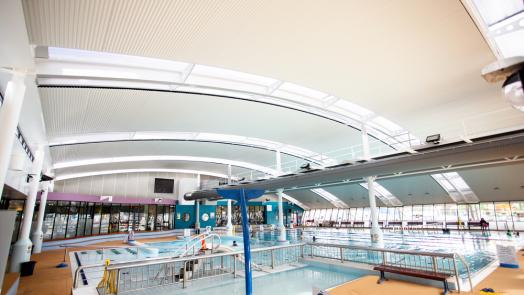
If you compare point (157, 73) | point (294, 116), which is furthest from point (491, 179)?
point (157, 73)

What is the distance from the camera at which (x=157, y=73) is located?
1001 centimetres

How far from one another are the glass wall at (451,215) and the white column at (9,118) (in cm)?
3088

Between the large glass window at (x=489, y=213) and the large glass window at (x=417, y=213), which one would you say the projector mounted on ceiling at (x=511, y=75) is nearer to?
the large glass window at (x=489, y=213)

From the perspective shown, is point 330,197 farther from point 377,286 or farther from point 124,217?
point 377,286

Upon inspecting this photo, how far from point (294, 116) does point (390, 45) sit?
25.6 feet

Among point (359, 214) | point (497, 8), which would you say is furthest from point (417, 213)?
point (497, 8)

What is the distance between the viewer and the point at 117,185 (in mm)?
27438

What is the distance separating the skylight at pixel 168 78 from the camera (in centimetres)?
845

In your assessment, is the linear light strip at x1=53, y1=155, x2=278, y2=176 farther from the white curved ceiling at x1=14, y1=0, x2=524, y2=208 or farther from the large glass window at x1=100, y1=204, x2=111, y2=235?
the white curved ceiling at x1=14, y1=0, x2=524, y2=208

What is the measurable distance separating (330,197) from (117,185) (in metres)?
26.2

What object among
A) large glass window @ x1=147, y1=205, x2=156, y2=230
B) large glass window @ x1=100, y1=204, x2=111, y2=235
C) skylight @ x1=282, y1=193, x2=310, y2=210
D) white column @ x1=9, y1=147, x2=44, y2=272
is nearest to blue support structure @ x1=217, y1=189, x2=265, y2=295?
white column @ x1=9, y1=147, x2=44, y2=272

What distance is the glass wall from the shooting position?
73.6 feet

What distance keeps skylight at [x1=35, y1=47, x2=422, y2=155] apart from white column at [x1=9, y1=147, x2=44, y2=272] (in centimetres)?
516

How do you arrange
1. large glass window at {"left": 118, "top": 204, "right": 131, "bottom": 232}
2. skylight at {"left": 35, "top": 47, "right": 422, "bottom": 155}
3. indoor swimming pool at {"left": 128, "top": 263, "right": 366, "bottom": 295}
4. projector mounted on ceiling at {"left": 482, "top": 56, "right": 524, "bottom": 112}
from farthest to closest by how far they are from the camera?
large glass window at {"left": 118, "top": 204, "right": 131, "bottom": 232}, skylight at {"left": 35, "top": 47, "right": 422, "bottom": 155}, indoor swimming pool at {"left": 128, "top": 263, "right": 366, "bottom": 295}, projector mounted on ceiling at {"left": 482, "top": 56, "right": 524, "bottom": 112}
